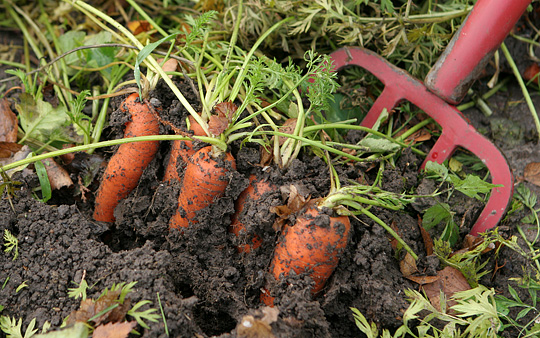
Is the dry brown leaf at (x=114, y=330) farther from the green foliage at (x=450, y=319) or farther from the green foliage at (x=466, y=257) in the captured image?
the green foliage at (x=466, y=257)

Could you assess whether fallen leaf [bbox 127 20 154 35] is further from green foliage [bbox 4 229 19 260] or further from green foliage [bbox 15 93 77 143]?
green foliage [bbox 4 229 19 260]

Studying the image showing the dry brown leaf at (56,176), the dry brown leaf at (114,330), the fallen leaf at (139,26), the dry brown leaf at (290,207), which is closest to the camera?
the dry brown leaf at (114,330)

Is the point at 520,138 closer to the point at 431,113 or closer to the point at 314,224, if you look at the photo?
the point at 431,113

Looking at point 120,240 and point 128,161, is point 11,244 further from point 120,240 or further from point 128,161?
point 128,161

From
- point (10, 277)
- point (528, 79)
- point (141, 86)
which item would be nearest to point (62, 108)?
point (141, 86)

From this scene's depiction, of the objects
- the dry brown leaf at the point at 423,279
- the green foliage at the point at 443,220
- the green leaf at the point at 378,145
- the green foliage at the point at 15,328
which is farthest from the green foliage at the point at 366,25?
the green foliage at the point at 15,328

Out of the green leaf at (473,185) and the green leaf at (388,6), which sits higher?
the green leaf at (388,6)
